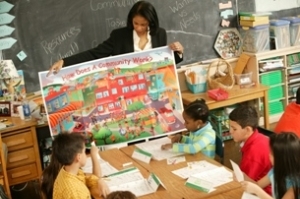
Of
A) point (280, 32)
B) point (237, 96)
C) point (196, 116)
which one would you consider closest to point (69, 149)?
point (196, 116)

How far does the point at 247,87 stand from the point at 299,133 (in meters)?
1.58

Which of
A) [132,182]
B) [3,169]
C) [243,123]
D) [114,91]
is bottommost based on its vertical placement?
[3,169]

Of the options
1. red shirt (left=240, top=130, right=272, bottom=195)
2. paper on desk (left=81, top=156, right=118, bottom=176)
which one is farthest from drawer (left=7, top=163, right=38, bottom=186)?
red shirt (left=240, top=130, right=272, bottom=195)

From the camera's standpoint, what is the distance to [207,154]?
321 centimetres

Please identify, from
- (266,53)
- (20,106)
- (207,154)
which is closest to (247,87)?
(266,53)

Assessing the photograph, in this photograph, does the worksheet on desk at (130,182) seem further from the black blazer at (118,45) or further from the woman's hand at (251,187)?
the black blazer at (118,45)

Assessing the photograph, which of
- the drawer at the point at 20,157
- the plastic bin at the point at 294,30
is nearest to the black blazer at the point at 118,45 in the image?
the drawer at the point at 20,157

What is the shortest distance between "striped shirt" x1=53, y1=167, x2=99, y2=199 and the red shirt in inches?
Result: 39.5

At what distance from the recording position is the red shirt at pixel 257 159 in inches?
115

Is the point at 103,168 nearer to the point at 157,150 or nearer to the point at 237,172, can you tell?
the point at 157,150

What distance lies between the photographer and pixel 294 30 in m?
5.39

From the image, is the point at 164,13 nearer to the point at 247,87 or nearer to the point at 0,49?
the point at 247,87

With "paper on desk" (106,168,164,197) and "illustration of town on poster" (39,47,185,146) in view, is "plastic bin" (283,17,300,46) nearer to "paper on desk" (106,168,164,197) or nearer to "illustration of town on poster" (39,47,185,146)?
"illustration of town on poster" (39,47,185,146)

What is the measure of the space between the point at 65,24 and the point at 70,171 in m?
2.26
